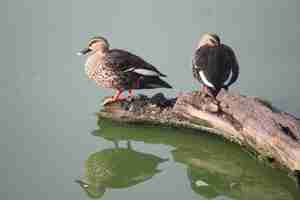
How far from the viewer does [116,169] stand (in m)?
4.13

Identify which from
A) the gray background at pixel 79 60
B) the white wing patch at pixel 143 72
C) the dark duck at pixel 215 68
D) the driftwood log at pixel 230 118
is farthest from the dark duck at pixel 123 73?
the dark duck at pixel 215 68

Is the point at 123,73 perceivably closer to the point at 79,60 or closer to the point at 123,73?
the point at 123,73

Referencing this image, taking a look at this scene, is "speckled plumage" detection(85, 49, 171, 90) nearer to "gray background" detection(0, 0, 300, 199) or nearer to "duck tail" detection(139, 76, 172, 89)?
"duck tail" detection(139, 76, 172, 89)

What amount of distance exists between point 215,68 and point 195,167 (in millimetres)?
736

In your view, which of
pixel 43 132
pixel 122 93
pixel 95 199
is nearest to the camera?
pixel 95 199

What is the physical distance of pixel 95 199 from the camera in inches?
148

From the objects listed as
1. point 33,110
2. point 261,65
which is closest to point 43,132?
point 33,110

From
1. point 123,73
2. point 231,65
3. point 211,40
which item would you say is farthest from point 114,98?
point 231,65

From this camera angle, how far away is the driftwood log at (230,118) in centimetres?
380

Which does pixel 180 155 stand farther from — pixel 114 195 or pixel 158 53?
pixel 158 53

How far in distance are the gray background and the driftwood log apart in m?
0.42

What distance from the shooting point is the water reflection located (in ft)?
12.5

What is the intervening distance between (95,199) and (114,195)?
12 centimetres

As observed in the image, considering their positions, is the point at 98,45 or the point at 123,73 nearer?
the point at 123,73
